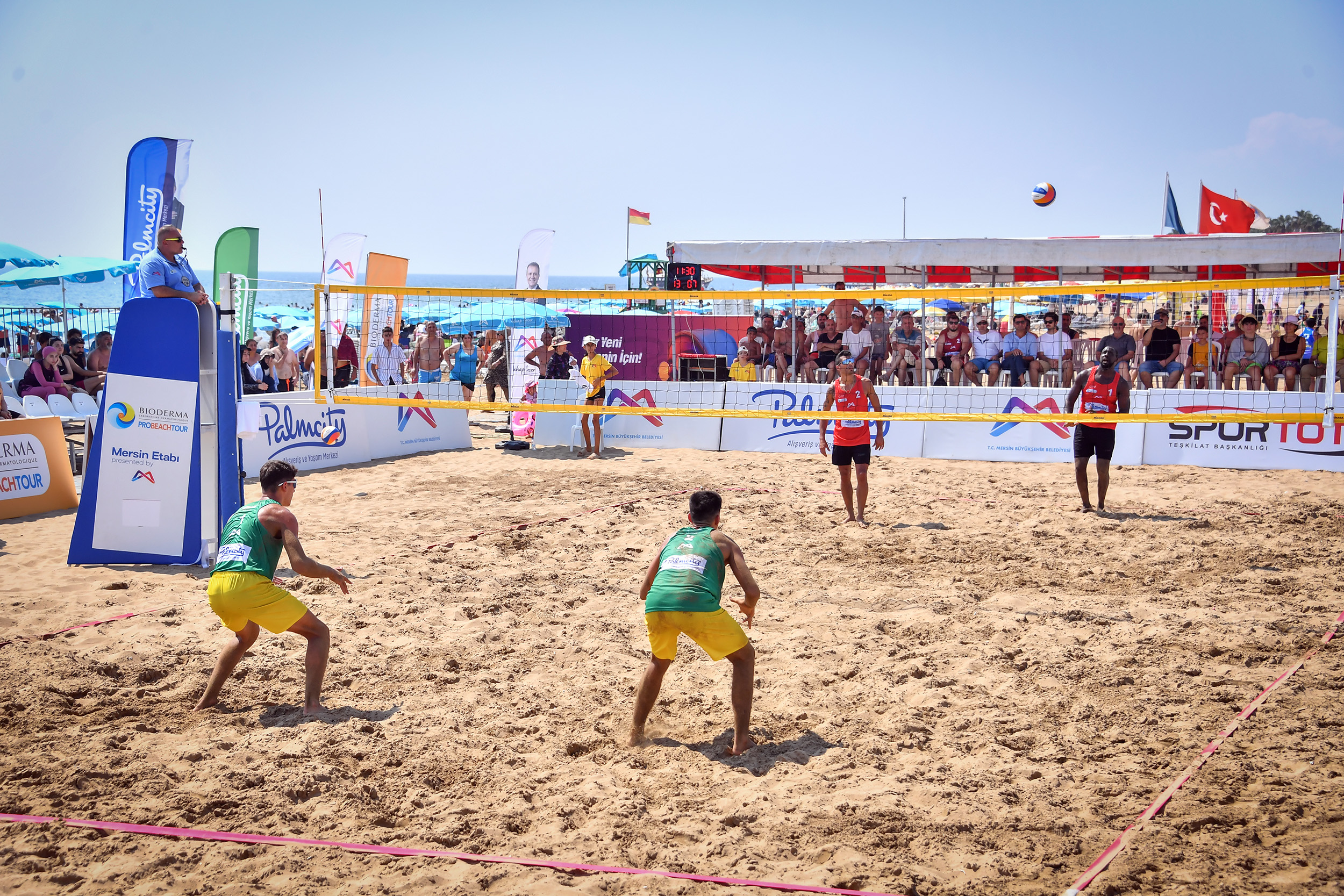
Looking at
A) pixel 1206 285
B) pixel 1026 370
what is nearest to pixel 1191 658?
pixel 1206 285

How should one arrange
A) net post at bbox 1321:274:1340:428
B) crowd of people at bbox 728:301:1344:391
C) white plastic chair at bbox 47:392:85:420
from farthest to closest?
white plastic chair at bbox 47:392:85:420 < crowd of people at bbox 728:301:1344:391 < net post at bbox 1321:274:1340:428

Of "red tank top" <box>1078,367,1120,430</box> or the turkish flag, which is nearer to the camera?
"red tank top" <box>1078,367,1120,430</box>

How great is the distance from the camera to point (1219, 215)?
706 inches

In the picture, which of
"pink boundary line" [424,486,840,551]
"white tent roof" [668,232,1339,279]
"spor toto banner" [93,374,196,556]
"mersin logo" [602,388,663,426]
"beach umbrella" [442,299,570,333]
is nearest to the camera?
"spor toto banner" [93,374,196,556]

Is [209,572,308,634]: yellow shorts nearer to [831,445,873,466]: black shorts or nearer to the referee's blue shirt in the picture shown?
the referee's blue shirt

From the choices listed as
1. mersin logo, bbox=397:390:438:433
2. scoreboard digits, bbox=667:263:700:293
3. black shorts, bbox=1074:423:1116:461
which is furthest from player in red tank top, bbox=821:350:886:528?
scoreboard digits, bbox=667:263:700:293

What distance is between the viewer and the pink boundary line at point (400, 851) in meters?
2.98

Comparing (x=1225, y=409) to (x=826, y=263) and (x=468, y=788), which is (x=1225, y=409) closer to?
(x=826, y=263)

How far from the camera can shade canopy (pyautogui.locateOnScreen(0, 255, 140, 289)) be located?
46.1 ft

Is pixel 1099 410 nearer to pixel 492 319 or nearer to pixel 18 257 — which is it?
pixel 18 257

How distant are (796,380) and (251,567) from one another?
9509 mm

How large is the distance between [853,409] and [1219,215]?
14094 millimetres

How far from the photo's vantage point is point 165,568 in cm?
693

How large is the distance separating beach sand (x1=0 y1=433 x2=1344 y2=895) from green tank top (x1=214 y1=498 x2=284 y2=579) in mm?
736
